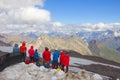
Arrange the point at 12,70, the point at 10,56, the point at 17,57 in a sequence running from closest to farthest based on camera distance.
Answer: the point at 12,70, the point at 10,56, the point at 17,57

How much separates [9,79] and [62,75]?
450 centimetres

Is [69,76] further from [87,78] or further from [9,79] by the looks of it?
[9,79]

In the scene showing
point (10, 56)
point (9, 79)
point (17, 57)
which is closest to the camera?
point (9, 79)

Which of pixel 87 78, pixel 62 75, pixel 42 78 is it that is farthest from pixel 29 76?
pixel 87 78

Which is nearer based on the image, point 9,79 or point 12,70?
point 9,79

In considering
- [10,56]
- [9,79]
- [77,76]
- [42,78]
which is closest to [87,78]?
[77,76]

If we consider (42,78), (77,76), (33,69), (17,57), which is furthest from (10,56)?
(77,76)

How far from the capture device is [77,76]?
980 inches

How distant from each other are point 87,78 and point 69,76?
1.55 meters

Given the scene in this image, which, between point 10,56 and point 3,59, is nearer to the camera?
point 3,59

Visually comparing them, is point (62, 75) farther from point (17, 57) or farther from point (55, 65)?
point (17, 57)

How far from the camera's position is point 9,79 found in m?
24.9

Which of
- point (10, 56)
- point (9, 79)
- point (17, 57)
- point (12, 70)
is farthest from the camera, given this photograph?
point (17, 57)

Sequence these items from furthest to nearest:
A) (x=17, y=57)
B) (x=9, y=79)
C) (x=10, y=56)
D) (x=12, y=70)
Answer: (x=17, y=57), (x=10, y=56), (x=12, y=70), (x=9, y=79)
